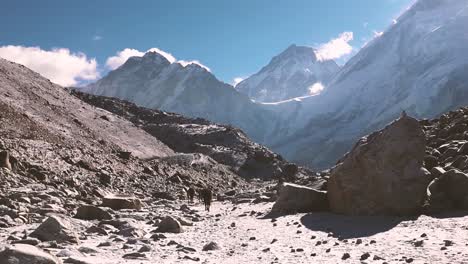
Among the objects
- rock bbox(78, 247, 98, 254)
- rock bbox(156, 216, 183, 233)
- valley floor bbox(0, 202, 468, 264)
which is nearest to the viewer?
rock bbox(78, 247, 98, 254)

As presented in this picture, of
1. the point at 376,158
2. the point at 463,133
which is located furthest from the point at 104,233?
the point at 463,133

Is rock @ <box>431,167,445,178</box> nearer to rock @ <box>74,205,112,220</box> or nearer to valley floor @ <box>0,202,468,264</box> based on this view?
valley floor @ <box>0,202,468,264</box>

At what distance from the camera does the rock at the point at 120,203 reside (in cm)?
2307

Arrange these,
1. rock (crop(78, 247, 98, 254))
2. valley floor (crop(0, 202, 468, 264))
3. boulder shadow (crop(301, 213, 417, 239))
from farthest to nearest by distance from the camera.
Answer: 1. boulder shadow (crop(301, 213, 417, 239))
2. valley floor (crop(0, 202, 468, 264))
3. rock (crop(78, 247, 98, 254))

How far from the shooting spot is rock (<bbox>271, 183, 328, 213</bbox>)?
77.8ft

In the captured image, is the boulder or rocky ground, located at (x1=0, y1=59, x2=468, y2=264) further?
the boulder

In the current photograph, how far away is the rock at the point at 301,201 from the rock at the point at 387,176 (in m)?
1.55

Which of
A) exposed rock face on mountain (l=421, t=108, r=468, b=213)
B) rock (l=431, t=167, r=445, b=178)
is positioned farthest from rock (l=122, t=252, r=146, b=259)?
rock (l=431, t=167, r=445, b=178)

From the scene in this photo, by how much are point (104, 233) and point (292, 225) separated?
814cm

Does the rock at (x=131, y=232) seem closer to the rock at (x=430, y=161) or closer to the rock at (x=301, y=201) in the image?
the rock at (x=301, y=201)

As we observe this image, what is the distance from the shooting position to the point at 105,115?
73188mm

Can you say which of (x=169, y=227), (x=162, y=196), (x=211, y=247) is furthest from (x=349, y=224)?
Result: (x=162, y=196)

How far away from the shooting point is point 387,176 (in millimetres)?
20344

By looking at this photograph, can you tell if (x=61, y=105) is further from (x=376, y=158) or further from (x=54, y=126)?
(x=376, y=158)
